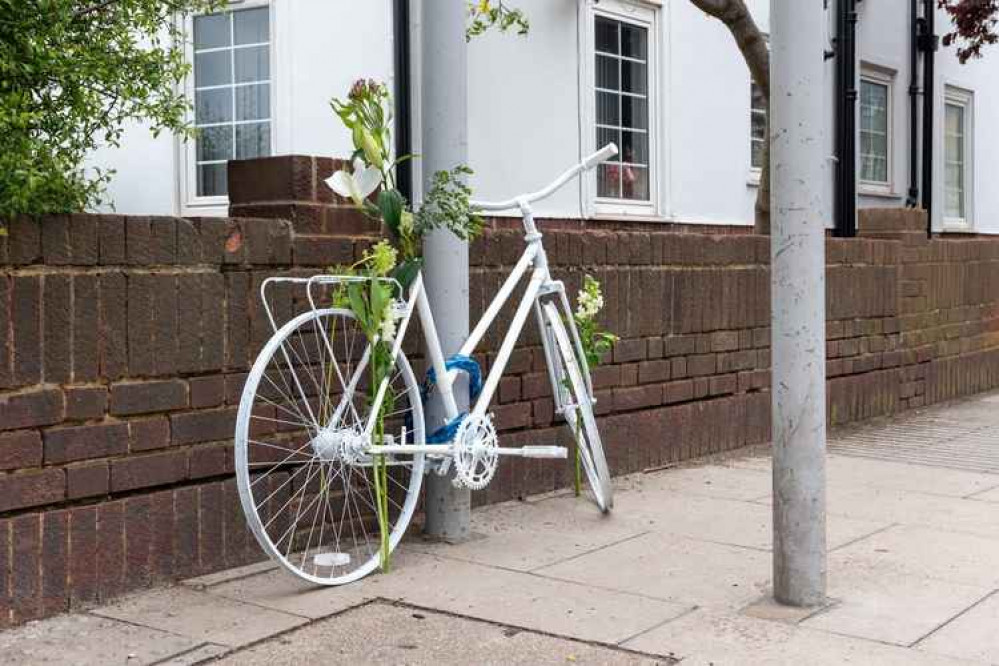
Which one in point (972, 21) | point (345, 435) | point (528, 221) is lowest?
point (345, 435)

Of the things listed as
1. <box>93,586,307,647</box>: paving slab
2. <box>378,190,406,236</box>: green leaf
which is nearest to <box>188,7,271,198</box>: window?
<box>378,190,406,236</box>: green leaf

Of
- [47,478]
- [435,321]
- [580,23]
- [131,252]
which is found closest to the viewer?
[47,478]

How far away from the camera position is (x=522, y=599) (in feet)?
16.0

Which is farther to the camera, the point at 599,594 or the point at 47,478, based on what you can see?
the point at 599,594

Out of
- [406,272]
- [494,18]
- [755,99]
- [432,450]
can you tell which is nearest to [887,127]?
[755,99]

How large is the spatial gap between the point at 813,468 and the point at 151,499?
2299 mm

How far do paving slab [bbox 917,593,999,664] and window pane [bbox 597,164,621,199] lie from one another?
263 inches

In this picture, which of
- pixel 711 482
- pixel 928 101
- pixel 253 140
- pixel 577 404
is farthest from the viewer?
pixel 928 101

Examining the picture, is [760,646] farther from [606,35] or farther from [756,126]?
[756,126]

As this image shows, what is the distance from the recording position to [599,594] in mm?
4969

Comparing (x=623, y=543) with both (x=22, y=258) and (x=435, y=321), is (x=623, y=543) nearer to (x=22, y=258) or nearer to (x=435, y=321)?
(x=435, y=321)

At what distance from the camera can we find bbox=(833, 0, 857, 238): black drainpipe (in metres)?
12.6

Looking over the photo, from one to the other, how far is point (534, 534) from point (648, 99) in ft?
20.8

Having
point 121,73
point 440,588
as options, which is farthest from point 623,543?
point 121,73
